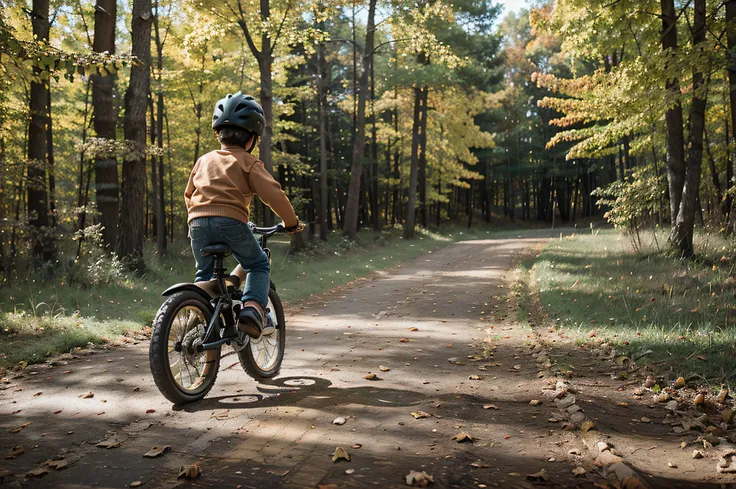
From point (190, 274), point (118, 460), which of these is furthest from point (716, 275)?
point (190, 274)

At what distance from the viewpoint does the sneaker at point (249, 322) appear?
4.56m

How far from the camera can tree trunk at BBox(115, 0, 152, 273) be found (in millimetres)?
12141

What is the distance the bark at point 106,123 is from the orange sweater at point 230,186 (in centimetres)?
846

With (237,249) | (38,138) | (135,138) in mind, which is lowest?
(237,249)

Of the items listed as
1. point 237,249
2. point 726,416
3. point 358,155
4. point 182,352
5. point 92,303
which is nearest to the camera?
point 726,416

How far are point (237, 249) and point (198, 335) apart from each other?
2.48ft

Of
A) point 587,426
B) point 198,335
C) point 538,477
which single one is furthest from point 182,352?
point 587,426

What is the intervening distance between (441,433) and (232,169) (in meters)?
2.61

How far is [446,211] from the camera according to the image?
190ft

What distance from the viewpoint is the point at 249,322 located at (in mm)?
4570

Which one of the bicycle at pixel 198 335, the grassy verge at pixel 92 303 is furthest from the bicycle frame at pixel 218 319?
the grassy verge at pixel 92 303

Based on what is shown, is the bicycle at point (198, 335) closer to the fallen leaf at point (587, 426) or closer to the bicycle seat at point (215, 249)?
the bicycle seat at point (215, 249)

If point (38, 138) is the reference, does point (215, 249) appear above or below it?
below

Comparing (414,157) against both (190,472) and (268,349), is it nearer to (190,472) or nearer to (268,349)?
(268,349)
